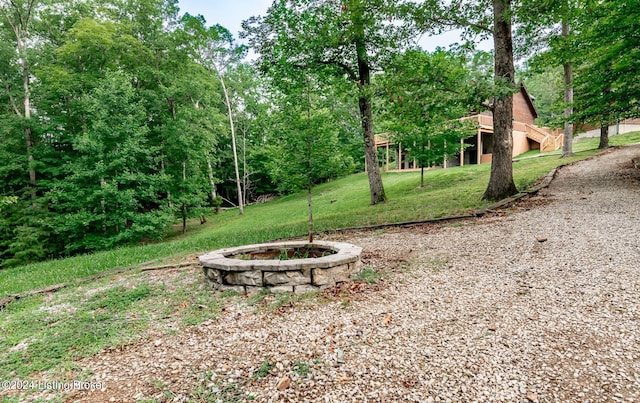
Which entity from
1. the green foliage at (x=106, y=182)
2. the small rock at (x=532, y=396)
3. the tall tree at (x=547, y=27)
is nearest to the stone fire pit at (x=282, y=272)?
the small rock at (x=532, y=396)

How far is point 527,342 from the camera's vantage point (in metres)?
2.27

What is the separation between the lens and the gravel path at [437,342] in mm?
1916

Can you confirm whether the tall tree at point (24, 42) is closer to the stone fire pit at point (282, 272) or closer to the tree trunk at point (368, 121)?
the stone fire pit at point (282, 272)

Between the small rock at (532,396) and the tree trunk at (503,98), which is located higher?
the tree trunk at (503,98)

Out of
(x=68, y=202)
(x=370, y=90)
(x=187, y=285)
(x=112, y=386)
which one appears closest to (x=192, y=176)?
(x=68, y=202)

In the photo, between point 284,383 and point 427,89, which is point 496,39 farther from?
point 284,383

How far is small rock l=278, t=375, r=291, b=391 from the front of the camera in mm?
2017

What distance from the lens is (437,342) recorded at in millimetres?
2381

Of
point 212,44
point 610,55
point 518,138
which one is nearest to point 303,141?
point 610,55

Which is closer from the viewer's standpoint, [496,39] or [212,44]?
[496,39]

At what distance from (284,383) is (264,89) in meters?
12.3

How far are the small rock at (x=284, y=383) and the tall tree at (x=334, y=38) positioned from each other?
7.29 metres

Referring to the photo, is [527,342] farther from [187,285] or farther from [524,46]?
[524,46]

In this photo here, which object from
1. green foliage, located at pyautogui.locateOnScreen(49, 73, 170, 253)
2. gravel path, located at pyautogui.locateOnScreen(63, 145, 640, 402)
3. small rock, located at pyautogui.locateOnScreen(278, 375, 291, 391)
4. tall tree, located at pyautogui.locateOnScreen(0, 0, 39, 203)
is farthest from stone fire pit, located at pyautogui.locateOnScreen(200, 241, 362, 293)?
tall tree, located at pyautogui.locateOnScreen(0, 0, 39, 203)
